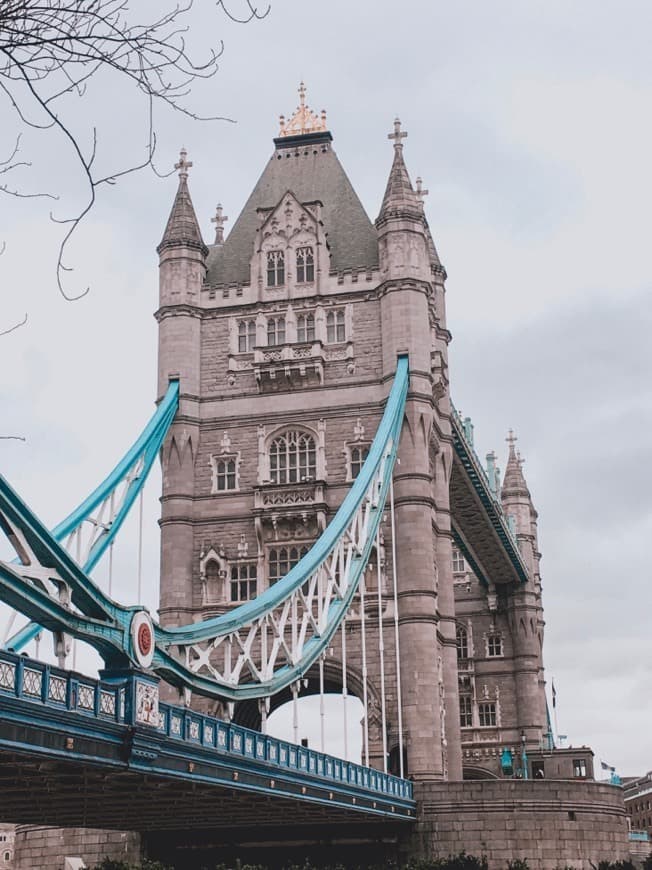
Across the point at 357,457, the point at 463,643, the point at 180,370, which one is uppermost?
the point at 180,370

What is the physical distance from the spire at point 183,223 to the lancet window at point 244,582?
11.5m

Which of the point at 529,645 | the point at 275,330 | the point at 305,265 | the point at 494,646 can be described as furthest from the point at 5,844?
the point at 305,265

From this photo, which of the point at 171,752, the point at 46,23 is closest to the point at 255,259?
the point at 171,752

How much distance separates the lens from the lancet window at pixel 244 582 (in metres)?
39.2

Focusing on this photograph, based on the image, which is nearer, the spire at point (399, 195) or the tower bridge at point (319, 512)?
the tower bridge at point (319, 512)

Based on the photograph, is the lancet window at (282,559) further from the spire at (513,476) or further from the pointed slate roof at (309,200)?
the spire at (513,476)

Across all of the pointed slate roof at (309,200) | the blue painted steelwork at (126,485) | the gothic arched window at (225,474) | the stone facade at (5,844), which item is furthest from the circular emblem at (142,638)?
the stone facade at (5,844)

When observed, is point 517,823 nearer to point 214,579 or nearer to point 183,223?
point 214,579

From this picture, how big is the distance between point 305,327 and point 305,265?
91.7 inches

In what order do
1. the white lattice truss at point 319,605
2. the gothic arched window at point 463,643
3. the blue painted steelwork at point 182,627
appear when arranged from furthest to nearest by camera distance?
the gothic arched window at point 463,643
the white lattice truss at point 319,605
the blue painted steelwork at point 182,627

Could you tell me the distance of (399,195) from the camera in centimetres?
4266

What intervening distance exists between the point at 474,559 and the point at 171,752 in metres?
41.2

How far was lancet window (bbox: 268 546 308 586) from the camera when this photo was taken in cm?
3938

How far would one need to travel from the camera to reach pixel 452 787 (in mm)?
34312
